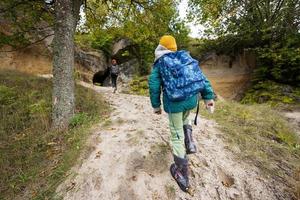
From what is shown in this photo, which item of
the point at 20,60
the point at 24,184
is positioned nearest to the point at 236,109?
the point at 24,184

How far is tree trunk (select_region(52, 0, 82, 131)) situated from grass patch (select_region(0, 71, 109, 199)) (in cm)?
28

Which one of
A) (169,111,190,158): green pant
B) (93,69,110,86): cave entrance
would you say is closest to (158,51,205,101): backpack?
(169,111,190,158): green pant

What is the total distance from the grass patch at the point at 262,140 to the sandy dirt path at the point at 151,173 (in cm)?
34

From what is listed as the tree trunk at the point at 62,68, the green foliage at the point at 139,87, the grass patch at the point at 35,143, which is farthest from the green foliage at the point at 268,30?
the grass patch at the point at 35,143

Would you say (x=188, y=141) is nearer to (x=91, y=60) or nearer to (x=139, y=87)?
(x=139, y=87)

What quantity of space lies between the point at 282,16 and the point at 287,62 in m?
2.60

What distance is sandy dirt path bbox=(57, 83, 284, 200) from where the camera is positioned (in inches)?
168

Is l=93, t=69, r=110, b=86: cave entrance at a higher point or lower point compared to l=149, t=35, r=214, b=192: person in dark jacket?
lower

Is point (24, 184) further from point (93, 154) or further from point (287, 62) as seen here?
point (287, 62)

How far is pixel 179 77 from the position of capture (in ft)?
12.5

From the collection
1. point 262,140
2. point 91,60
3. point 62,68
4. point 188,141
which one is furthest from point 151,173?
point 91,60

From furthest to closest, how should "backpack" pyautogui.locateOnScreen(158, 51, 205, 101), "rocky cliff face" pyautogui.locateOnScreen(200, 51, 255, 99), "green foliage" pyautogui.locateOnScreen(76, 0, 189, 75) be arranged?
"rocky cliff face" pyautogui.locateOnScreen(200, 51, 255, 99), "green foliage" pyautogui.locateOnScreen(76, 0, 189, 75), "backpack" pyautogui.locateOnScreen(158, 51, 205, 101)

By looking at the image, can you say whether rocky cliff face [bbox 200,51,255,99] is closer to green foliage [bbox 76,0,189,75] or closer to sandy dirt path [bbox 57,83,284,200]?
green foliage [bbox 76,0,189,75]

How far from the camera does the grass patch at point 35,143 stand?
491 centimetres
